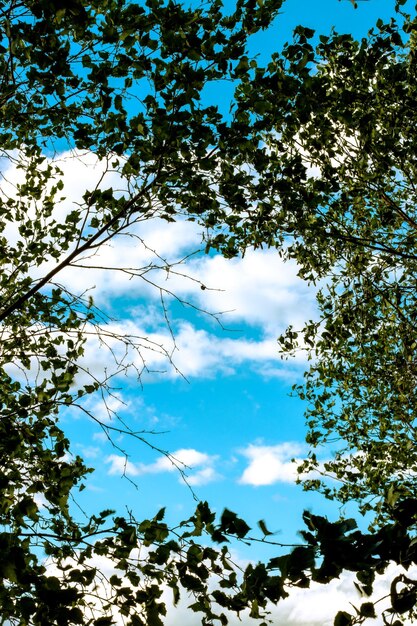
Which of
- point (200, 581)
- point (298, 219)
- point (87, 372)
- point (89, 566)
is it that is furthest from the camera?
point (298, 219)

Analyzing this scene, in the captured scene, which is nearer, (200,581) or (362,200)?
(200,581)

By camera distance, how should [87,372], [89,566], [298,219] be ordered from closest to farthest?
[89,566] < [87,372] < [298,219]

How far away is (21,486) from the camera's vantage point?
22.6 feet

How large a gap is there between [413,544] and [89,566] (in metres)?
2.88

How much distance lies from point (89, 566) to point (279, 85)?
5.42 m

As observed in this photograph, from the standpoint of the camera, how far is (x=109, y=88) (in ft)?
22.7

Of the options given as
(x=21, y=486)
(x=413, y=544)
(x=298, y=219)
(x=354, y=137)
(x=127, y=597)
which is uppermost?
(x=354, y=137)

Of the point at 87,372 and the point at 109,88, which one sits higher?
the point at 109,88

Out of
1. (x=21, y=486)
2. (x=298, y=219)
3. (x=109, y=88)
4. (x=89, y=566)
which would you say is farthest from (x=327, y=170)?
(x=89, y=566)

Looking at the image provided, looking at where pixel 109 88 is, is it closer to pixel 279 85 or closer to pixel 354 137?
pixel 279 85

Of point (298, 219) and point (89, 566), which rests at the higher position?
point (298, 219)

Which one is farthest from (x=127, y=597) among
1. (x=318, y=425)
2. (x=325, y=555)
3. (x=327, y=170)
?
(x=327, y=170)

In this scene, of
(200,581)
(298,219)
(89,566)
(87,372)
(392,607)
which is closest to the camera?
(392,607)

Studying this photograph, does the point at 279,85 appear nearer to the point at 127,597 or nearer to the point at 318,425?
the point at 127,597
